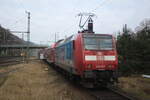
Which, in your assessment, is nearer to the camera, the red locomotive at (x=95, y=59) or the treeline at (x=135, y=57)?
the red locomotive at (x=95, y=59)

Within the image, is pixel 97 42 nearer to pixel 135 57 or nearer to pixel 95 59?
pixel 95 59

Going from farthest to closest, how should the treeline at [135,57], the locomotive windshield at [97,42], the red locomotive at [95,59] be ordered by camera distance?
the treeline at [135,57], the locomotive windshield at [97,42], the red locomotive at [95,59]

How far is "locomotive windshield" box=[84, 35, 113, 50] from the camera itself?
941cm

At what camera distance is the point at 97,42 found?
9.60 m

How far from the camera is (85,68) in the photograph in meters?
8.78

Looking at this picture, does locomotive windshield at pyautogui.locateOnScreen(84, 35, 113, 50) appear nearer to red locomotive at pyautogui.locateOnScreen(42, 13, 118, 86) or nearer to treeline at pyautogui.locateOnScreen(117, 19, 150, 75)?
red locomotive at pyautogui.locateOnScreen(42, 13, 118, 86)

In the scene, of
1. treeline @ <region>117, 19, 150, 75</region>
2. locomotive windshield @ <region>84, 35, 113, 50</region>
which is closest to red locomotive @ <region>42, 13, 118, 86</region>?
locomotive windshield @ <region>84, 35, 113, 50</region>

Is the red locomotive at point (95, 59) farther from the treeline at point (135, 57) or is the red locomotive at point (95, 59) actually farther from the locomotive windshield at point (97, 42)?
the treeline at point (135, 57)

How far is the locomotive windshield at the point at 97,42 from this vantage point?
9414 millimetres

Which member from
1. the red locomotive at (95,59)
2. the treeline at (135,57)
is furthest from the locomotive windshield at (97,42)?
the treeline at (135,57)

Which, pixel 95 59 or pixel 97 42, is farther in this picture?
pixel 97 42

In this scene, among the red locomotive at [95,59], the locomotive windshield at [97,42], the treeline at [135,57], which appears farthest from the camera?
the treeline at [135,57]

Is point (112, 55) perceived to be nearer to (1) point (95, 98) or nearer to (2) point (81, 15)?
(1) point (95, 98)

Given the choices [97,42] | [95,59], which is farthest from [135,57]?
[95,59]
